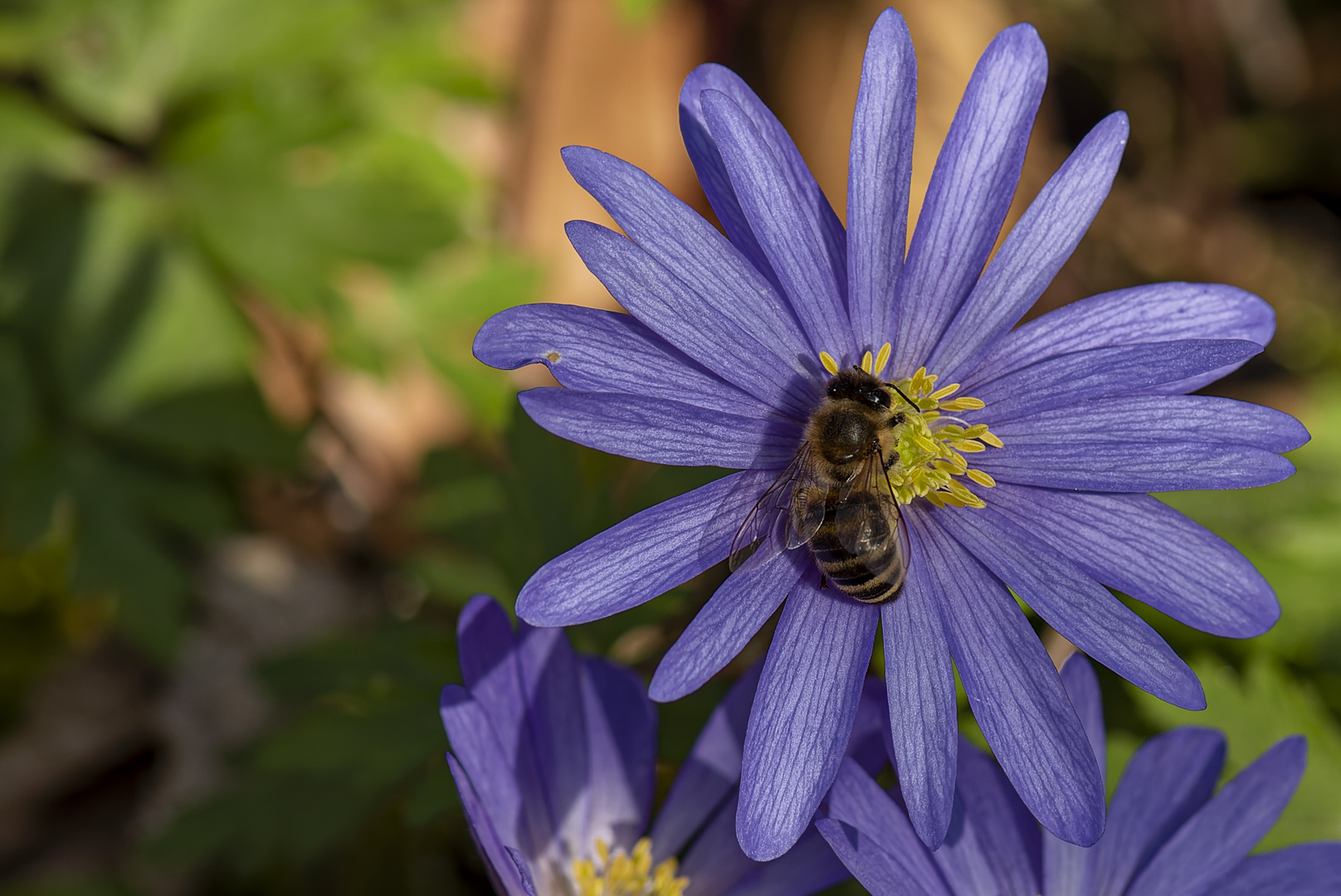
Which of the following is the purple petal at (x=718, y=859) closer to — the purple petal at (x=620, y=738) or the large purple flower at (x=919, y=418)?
the purple petal at (x=620, y=738)

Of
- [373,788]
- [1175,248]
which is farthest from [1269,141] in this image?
[373,788]

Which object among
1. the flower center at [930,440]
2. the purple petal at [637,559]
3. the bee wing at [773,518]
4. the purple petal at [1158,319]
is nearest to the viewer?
the purple petal at [637,559]

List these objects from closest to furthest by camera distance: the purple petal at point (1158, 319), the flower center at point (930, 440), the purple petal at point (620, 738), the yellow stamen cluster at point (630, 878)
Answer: the purple petal at point (1158, 319), the flower center at point (930, 440), the purple petal at point (620, 738), the yellow stamen cluster at point (630, 878)

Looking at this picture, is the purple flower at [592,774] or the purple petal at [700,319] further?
the purple flower at [592,774]

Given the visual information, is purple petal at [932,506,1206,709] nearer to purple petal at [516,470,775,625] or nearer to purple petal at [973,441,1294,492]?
purple petal at [973,441,1294,492]

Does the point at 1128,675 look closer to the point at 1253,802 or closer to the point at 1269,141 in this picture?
the point at 1253,802

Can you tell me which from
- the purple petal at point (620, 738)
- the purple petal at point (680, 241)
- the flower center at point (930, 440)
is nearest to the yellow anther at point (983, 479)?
the flower center at point (930, 440)

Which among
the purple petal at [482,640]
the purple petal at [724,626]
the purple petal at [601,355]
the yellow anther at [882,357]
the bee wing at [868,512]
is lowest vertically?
the purple petal at [482,640]
